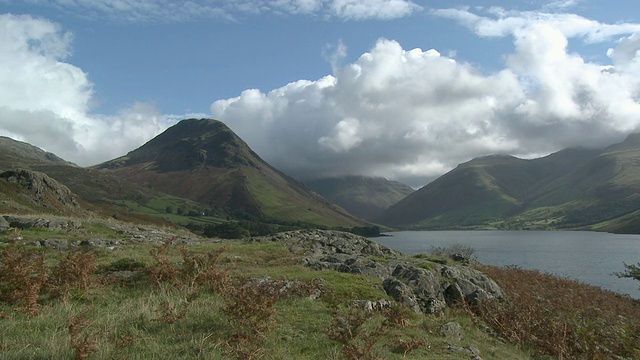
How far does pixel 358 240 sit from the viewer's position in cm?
2914

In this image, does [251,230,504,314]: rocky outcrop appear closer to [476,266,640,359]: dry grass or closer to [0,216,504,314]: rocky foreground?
[0,216,504,314]: rocky foreground

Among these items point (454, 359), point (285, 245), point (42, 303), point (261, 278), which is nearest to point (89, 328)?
point (42, 303)

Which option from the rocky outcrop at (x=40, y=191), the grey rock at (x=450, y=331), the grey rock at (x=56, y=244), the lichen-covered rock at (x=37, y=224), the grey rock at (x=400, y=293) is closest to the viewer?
the grey rock at (x=450, y=331)

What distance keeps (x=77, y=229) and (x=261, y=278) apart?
17.2m

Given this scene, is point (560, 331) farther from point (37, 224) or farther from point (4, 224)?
point (37, 224)

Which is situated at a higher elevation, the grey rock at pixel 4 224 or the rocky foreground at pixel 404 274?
the grey rock at pixel 4 224

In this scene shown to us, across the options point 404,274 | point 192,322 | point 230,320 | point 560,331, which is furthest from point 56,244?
point 560,331

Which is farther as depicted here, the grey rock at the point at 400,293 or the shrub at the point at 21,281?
the grey rock at the point at 400,293

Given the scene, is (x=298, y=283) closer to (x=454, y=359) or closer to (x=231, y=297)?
(x=231, y=297)

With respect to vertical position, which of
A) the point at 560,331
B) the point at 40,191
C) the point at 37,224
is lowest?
the point at 560,331

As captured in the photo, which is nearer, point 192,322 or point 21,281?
point 192,322

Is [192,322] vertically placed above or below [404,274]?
above

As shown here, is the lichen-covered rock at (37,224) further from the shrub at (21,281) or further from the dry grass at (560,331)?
the dry grass at (560,331)

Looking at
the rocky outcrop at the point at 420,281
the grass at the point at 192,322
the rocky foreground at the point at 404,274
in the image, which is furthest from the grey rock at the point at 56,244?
the rocky outcrop at the point at 420,281
